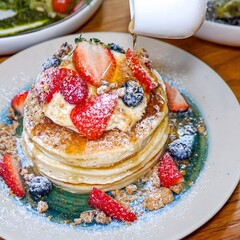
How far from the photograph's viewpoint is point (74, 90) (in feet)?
5.80

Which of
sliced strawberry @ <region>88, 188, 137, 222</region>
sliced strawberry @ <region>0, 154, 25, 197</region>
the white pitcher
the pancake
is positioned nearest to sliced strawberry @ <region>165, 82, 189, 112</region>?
the pancake

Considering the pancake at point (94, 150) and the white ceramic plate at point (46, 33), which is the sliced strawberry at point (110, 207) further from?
the white ceramic plate at point (46, 33)

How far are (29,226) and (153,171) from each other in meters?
0.51

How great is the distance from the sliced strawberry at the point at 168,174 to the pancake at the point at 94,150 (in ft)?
0.20

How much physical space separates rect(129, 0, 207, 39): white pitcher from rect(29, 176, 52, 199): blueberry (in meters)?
0.63

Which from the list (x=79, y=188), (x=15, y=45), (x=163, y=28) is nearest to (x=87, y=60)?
(x=163, y=28)

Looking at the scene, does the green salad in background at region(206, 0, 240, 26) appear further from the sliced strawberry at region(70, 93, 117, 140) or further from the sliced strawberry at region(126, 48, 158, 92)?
the sliced strawberry at region(70, 93, 117, 140)

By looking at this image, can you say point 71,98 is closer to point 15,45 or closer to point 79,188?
point 79,188

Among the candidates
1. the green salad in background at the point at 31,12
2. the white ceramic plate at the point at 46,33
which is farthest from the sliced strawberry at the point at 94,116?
the green salad in background at the point at 31,12

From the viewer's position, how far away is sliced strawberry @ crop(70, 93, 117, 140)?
1.75 metres

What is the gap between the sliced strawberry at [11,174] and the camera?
6.01 ft

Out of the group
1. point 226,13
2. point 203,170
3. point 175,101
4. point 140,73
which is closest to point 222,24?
point 226,13

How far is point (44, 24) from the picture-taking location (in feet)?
8.97

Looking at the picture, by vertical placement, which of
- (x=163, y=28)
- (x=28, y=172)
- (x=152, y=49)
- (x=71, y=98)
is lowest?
(x=28, y=172)
